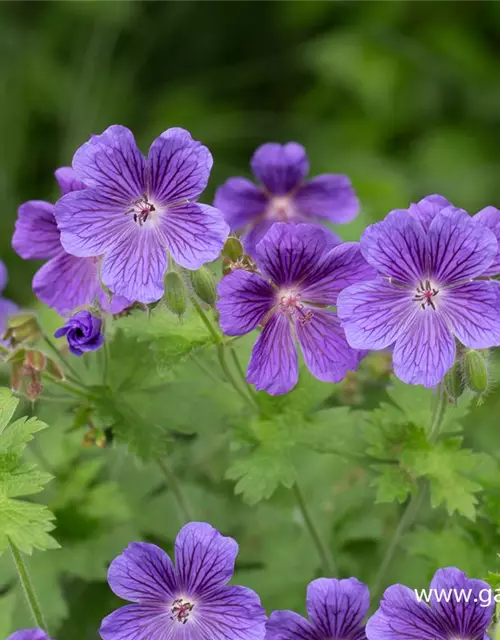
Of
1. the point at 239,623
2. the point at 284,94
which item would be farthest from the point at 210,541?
the point at 284,94

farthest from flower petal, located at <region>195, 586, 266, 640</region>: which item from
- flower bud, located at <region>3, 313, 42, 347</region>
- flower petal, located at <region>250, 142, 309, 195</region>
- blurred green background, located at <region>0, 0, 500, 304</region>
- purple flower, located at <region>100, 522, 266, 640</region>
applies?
blurred green background, located at <region>0, 0, 500, 304</region>

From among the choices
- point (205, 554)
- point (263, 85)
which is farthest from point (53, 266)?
point (263, 85)

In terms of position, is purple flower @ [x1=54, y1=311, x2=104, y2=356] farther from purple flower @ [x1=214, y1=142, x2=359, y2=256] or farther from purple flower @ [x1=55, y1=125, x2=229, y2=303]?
purple flower @ [x1=214, y1=142, x2=359, y2=256]

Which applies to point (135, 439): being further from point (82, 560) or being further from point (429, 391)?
point (429, 391)

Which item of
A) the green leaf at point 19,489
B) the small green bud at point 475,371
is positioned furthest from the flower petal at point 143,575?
the small green bud at point 475,371

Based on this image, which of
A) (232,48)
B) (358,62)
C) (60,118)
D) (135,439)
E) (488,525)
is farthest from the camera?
(232,48)

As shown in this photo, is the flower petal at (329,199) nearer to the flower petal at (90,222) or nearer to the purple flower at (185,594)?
the flower petal at (90,222)
